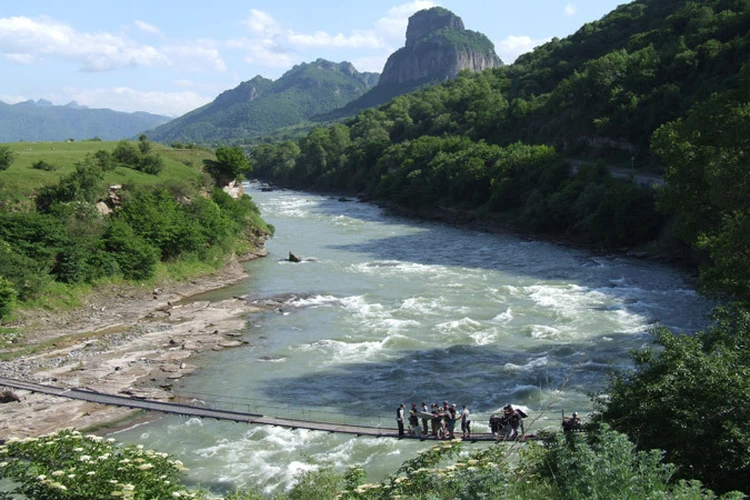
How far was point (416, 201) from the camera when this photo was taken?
306ft

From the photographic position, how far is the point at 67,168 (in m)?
51.8

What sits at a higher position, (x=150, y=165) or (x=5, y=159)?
(x=5, y=159)

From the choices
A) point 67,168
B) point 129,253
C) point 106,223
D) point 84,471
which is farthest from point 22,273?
point 84,471

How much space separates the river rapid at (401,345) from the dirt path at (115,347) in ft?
5.35

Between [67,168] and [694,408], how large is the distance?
49431mm

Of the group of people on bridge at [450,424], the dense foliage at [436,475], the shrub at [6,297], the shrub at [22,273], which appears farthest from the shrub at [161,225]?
the dense foliage at [436,475]

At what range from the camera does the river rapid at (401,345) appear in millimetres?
23172

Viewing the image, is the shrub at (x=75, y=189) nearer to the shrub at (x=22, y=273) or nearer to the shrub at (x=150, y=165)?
the shrub at (x=22, y=273)

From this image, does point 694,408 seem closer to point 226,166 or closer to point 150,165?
point 150,165

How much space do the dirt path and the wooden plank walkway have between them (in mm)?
468

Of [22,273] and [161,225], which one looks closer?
[22,273]

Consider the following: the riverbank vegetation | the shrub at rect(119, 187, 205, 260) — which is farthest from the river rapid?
the shrub at rect(119, 187, 205, 260)

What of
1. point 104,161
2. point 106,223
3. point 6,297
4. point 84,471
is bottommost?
point 6,297

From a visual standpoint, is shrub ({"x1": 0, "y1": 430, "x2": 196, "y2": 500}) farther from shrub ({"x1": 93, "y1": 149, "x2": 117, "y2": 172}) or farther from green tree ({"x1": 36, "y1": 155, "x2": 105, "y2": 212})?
shrub ({"x1": 93, "y1": 149, "x2": 117, "y2": 172})
